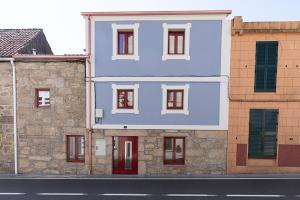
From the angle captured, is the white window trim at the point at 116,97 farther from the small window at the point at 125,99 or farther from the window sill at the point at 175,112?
the window sill at the point at 175,112

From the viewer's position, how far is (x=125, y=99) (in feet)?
44.6

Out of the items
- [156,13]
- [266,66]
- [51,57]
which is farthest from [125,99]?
[266,66]

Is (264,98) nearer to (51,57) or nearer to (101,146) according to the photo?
(101,146)

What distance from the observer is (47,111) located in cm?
1366

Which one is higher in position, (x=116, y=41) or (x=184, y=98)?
(x=116, y=41)

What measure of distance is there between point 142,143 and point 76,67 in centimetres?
555

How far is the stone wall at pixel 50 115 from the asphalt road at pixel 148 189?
118cm

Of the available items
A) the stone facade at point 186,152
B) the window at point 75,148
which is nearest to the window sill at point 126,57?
the stone facade at point 186,152

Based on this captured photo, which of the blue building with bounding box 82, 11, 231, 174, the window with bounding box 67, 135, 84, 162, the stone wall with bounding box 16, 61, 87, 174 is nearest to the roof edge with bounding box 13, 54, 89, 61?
the stone wall with bounding box 16, 61, 87, 174

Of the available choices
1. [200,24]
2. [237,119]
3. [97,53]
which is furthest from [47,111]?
[237,119]

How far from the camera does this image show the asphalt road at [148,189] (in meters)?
10.7

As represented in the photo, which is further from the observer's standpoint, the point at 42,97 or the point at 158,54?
the point at 42,97

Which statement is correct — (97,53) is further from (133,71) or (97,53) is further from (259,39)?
(259,39)

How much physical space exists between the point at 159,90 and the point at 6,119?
28.9 feet
